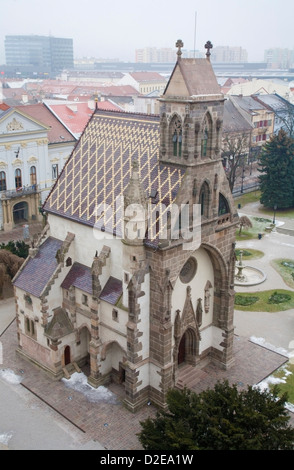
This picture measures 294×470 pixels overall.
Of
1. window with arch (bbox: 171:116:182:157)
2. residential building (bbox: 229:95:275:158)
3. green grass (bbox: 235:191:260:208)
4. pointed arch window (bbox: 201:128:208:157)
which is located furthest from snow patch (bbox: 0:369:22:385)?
residential building (bbox: 229:95:275:158)

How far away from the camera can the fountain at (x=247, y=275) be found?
177ft

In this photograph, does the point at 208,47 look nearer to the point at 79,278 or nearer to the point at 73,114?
the point at 79,278

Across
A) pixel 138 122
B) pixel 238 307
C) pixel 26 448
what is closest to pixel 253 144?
A: pixel 238 307

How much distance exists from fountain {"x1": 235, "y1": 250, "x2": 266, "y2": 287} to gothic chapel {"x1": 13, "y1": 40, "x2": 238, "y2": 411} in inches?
648

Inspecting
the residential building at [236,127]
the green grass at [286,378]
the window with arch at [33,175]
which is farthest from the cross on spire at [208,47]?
the residential building at [236,127]

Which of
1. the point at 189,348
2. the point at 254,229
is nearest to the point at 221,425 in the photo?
the point at 189,348

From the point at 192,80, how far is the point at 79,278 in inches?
647

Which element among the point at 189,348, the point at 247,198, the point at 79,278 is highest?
the point at 79,278

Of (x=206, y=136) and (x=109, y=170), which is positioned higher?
(x=206, y=136)

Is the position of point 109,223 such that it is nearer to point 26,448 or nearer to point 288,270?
point 26,448

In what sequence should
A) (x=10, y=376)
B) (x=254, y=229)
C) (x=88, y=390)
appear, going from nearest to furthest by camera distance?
(x=88, y=390)
(x=10, y=376)
(x=254, y=229)

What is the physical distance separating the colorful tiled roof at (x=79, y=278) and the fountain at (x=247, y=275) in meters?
21.8

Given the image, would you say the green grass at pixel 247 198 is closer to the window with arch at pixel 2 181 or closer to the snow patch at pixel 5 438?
the window with arch at pixel 2 181

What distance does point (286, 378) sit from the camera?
37.4 m
